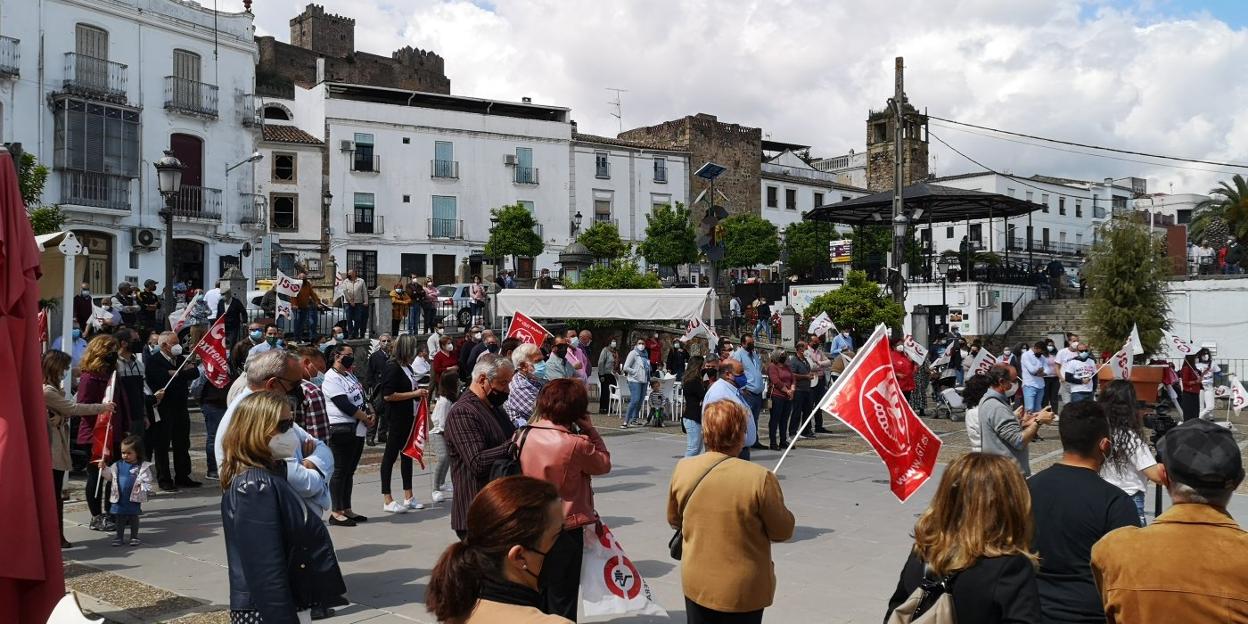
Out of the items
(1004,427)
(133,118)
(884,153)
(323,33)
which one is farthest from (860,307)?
(323,33)

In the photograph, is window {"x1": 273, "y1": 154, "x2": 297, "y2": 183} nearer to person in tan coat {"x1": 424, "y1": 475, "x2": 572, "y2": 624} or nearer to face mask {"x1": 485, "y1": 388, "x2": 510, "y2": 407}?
face mask {"x1": 485, "y1": 388, "x2": 510, "y2": 407}

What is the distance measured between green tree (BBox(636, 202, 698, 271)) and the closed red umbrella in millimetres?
43474

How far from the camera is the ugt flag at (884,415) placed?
6.25m

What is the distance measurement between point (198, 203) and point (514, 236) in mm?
14354

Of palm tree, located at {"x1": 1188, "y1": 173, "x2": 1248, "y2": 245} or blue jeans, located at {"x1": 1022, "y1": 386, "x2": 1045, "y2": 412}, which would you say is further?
palm tree, located at {"x1": 1188, "y1": 173, "x2": 1248, "y2": 245}

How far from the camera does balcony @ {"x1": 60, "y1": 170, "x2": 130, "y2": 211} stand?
30.1 metres

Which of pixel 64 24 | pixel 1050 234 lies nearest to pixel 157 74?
pixel 64 24

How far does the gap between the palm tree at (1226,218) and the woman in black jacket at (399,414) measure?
37063mm

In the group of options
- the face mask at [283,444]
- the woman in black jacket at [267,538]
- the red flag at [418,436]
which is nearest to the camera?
the woman in black jacket at [267,538]

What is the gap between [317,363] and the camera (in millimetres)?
9180

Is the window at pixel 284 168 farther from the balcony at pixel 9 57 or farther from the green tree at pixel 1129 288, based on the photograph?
the green tree at pixel 1129 288

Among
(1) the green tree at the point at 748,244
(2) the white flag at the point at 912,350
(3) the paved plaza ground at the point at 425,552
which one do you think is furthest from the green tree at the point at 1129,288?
(1) the green tree at the point at 748,244

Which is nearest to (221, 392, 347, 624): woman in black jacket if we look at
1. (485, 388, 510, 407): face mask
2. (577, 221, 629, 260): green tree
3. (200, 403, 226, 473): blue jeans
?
(485, 388, 510, 407): face mask

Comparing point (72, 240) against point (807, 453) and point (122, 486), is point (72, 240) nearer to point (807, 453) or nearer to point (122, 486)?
point (122, 486)
